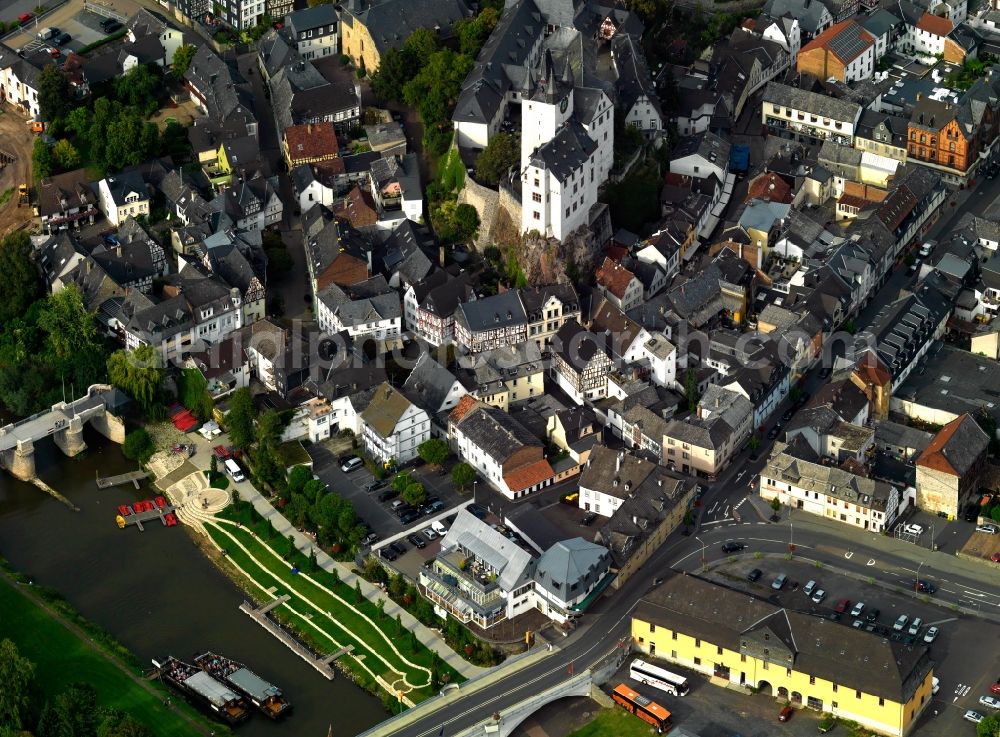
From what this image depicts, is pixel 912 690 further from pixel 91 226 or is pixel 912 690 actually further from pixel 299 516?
pixel 91 226

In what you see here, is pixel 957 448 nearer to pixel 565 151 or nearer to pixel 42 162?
pixel 565 151

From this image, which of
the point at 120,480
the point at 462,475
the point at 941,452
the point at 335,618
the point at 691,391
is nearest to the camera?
the point at 335,618

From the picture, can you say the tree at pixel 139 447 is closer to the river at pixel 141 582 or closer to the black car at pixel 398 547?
the river at pixel 141 582

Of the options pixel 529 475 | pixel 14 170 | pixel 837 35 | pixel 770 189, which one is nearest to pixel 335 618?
pixel 529 475

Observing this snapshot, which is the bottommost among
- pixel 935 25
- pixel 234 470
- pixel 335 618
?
pixel 335 618

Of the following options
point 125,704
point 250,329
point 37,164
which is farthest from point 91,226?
point 125,704

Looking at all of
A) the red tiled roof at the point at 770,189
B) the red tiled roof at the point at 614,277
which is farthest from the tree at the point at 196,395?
the red tiled roof at the point at 770,189
